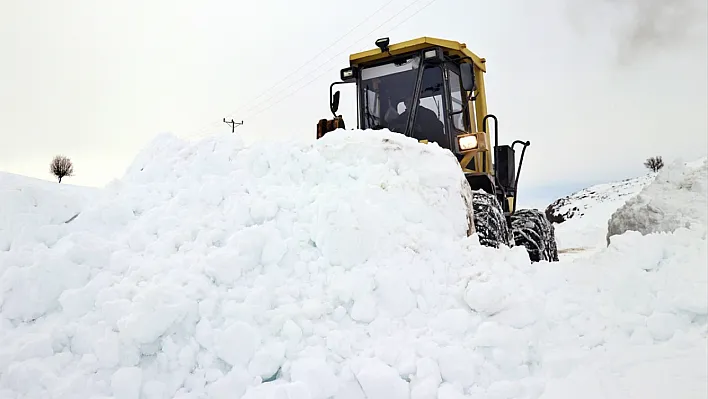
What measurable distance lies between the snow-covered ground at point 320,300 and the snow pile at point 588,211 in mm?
9070

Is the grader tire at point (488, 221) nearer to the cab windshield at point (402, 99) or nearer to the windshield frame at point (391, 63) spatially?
the cab windshield at point (402, 99)

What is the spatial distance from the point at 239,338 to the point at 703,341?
247cm

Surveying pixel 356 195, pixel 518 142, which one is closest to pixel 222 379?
pixel 356 195

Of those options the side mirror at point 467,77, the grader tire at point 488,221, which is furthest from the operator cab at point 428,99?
the grader tire at point 488,221

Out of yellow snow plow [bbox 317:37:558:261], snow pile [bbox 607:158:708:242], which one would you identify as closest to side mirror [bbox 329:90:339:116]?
yellow snow plow [bbox 317:37:558:261]

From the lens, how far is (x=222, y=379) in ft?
7.84

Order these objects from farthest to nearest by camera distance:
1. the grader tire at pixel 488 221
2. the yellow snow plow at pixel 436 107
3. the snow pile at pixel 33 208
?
the yellow snow plow at pixel 436 107
the grader tire at pixel 488 221
the snow pile at pixel 33 208

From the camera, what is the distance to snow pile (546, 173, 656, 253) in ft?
40.8

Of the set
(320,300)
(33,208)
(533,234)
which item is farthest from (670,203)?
(33,208)

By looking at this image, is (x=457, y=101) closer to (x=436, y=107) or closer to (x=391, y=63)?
(x=436, y=107)

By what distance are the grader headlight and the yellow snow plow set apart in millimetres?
10

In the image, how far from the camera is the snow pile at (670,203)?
5.60 meters

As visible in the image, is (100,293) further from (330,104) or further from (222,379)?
(330,104)

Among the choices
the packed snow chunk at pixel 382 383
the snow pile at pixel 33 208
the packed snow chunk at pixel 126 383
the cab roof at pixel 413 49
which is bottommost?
the packed snow chunk at pixel 382 383
